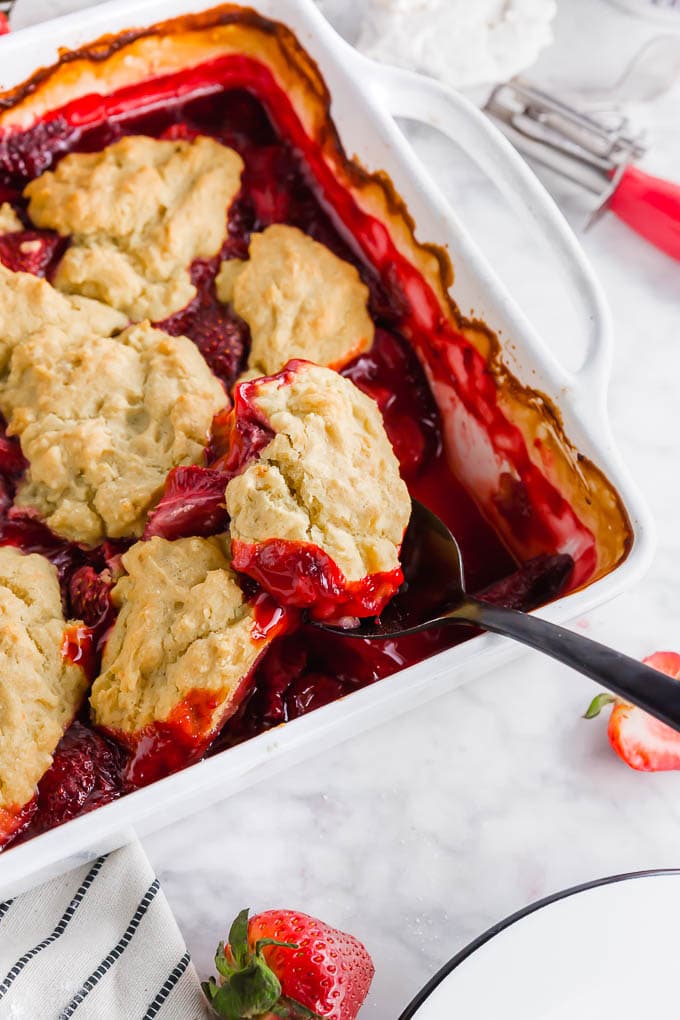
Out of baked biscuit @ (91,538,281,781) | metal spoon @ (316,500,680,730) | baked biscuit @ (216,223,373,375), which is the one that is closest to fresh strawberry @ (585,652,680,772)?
metal spoon @ (316,500,680,730)

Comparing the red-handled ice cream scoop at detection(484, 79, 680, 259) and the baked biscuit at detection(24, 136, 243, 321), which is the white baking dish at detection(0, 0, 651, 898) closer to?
the baked biscuit at detection(24, 136, 243, 321)

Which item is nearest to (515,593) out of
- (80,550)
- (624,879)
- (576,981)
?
(624,879)

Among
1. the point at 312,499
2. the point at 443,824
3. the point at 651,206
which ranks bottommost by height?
the point at 443,824

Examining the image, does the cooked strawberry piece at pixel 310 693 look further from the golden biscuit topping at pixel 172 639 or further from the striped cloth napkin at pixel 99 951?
the striped cloth napkin at pixel 99 951

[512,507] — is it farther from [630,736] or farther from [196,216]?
[196,216]

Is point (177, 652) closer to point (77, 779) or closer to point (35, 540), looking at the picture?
point (77, 779)

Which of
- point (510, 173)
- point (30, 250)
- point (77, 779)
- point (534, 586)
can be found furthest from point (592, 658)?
point (30, 250)

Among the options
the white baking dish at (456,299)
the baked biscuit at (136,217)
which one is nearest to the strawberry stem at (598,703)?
the white baking dish at (456,299)
